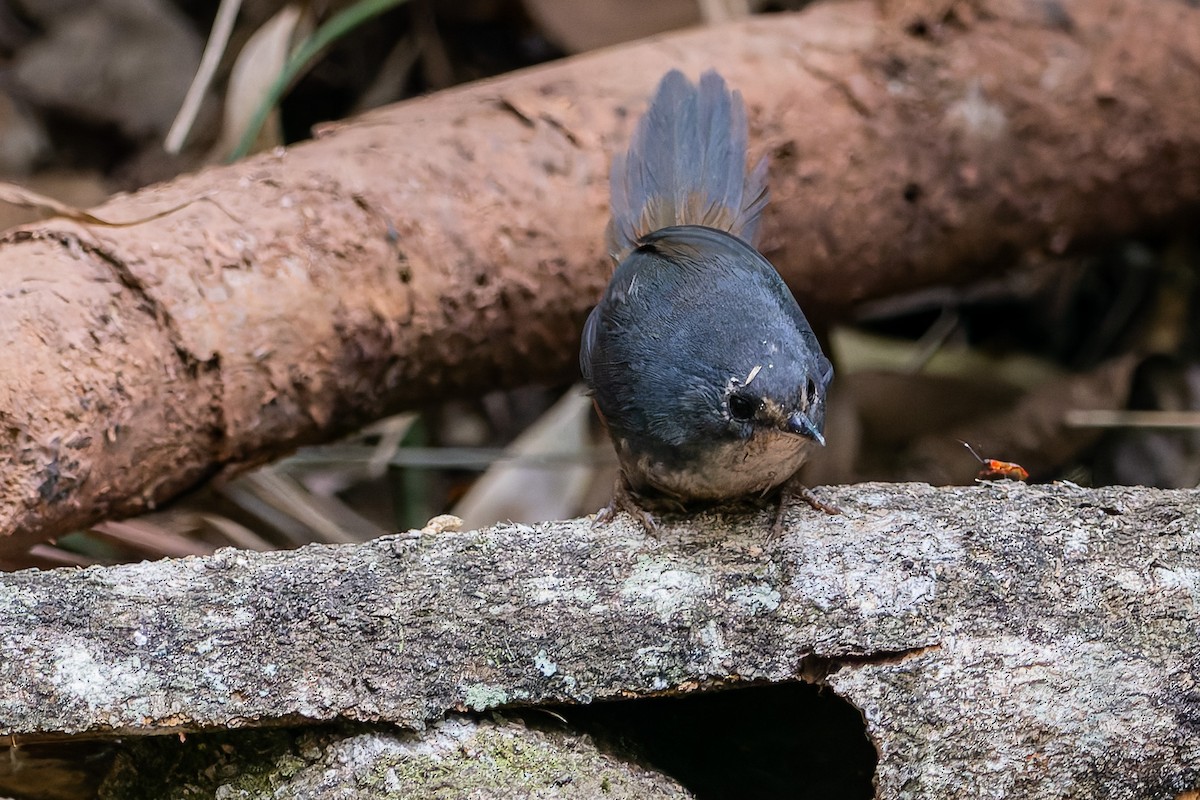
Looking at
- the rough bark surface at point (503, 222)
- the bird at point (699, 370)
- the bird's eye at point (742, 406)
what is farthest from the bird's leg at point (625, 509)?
the rough bark surface at point (503, 222)

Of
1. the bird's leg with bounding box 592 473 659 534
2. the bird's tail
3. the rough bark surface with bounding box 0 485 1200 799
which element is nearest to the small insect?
the rough bark surface with bounding box 0 485 1200 799

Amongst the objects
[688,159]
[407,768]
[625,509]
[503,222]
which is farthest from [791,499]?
[503,222]

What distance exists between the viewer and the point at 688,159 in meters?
2.69

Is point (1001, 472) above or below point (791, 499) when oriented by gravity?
below

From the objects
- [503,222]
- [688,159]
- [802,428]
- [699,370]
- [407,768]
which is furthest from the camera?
[503,222]

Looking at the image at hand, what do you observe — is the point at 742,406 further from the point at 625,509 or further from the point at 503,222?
the point at 503,222

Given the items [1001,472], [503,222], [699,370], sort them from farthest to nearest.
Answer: [503,222]
[1001,472]
[699,370]

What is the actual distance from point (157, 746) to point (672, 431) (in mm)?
954

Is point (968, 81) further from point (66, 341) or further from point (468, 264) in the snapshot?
point (66, 341)

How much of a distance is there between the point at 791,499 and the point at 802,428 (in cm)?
17

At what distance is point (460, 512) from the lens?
139 inches

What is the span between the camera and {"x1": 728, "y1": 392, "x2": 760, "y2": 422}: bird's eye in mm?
2027

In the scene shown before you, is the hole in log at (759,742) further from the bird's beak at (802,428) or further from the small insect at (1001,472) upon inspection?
the small insect at (1001,472)

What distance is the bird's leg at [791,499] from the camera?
6.59ft
